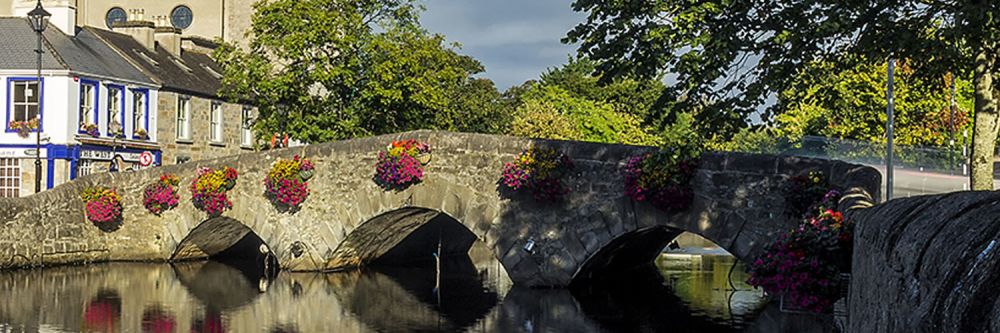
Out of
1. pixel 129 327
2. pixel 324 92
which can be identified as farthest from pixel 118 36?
pixel 129 327

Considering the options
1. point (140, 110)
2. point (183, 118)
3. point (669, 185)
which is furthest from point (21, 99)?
point (669, 185)

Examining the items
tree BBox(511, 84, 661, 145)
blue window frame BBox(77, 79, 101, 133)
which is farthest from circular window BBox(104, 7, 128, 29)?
blue window frame BBox(77, 79, 101, 133)

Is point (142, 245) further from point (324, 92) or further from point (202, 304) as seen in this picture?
point (324, 92)

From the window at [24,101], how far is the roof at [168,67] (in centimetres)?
405

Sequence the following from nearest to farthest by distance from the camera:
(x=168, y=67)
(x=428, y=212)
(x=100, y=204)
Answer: (x=428, y=212), (x=100, y=204), (x=168, y=67)

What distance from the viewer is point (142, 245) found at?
2655cm

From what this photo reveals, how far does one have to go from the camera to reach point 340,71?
111 feet

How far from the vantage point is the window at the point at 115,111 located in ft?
117

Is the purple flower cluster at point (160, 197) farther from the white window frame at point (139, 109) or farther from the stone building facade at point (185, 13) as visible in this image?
the stone building facade at point (185, 13)

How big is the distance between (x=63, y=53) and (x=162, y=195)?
38.7ft

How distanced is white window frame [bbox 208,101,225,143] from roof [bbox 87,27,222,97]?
0.53m

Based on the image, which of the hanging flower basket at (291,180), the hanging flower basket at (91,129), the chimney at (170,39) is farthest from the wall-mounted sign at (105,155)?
the hanging flower basket at (291,180)

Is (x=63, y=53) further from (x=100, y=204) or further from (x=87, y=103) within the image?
(x=100, y=204)

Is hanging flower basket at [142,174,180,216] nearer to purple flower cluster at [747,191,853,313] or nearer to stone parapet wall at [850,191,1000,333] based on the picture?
purple flower cluster at [747,191,853,313]
